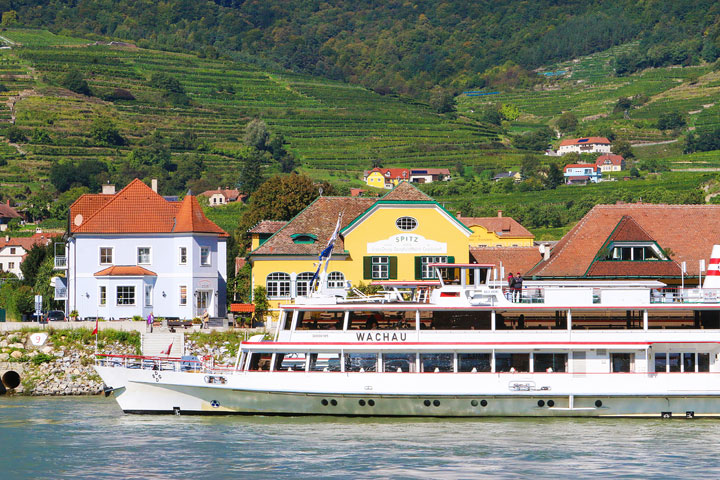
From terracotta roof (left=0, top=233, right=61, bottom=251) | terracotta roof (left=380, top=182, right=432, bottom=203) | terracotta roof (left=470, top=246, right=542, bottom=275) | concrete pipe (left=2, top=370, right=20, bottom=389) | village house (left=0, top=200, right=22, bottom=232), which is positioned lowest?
concrete pipe (left=2, top=370, right=20, bottom=389)

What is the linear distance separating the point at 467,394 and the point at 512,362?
1728mm

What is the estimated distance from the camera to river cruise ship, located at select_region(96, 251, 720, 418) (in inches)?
1334

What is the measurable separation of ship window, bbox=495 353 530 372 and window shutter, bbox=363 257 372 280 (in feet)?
57.4

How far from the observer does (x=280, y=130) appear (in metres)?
166

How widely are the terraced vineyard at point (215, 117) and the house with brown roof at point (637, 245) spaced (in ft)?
311

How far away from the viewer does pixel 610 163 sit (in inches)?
6073

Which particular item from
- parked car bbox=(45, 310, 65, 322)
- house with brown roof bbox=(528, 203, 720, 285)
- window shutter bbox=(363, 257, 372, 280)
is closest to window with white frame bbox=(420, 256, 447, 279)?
window shutter bbox=(363, 257, 372, 280)

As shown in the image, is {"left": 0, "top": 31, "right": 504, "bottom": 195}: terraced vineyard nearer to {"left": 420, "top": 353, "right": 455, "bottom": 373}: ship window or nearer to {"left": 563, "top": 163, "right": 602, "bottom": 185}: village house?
{"left": 563, "top": 163, "right": 602, "bottom": 185}: village house

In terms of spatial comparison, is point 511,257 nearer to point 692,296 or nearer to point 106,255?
point 106,255

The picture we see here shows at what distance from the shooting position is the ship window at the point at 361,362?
34.3 metres


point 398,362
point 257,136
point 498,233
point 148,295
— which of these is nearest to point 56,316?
point 148,295

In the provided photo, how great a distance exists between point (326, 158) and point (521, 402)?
4794 inches

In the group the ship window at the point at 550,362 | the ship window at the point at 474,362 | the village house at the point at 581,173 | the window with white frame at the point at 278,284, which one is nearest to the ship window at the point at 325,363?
A: the ship window at the point at 474,362

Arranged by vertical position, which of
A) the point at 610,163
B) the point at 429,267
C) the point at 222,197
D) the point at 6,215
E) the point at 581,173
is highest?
the point at 610,163
